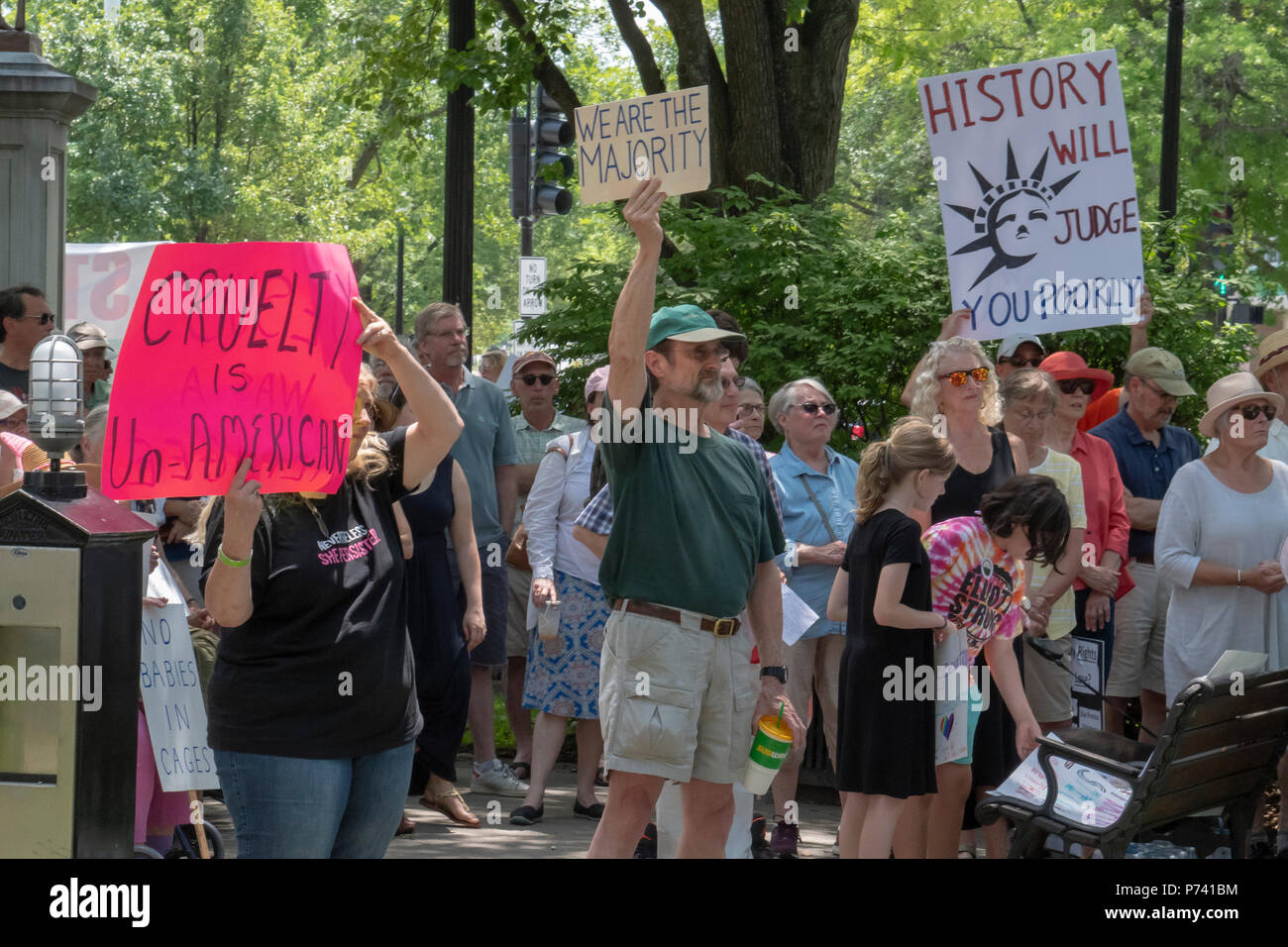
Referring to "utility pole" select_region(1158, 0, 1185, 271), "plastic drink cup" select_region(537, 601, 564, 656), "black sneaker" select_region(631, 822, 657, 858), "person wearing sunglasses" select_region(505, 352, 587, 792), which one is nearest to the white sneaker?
"person wearing sunglasses" select_region(505, 352, 587, 792)

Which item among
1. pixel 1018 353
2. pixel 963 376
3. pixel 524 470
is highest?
pixel 1018 353

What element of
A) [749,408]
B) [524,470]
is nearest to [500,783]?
[524,470]

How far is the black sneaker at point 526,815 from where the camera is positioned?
7.31 m

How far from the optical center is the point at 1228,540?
22.5ft

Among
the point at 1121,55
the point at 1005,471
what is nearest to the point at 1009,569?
the point at 1005,471

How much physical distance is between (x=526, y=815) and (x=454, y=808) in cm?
33

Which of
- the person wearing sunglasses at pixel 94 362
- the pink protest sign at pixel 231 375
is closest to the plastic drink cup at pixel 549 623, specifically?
the person wearing sunglasses at pixel 94 362

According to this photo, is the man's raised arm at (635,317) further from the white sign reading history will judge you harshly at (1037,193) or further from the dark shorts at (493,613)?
the white sign reading history will judge you harshly at (1037,193)

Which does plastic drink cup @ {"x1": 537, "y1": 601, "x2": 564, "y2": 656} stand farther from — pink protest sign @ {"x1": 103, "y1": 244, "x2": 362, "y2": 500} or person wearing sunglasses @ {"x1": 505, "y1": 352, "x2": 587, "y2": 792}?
pink protest sign @ {"x1": 103, "y1": 244, "x2": 362, "y2": 500}

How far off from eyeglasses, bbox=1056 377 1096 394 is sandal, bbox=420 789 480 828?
348 cm

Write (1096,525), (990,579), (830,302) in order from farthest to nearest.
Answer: (830,302) → (1096,525) → (990,579)

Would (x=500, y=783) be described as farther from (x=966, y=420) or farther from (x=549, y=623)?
(x=966, y=420)

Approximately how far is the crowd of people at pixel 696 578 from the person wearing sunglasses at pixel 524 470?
0.02m

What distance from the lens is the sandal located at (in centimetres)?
733
